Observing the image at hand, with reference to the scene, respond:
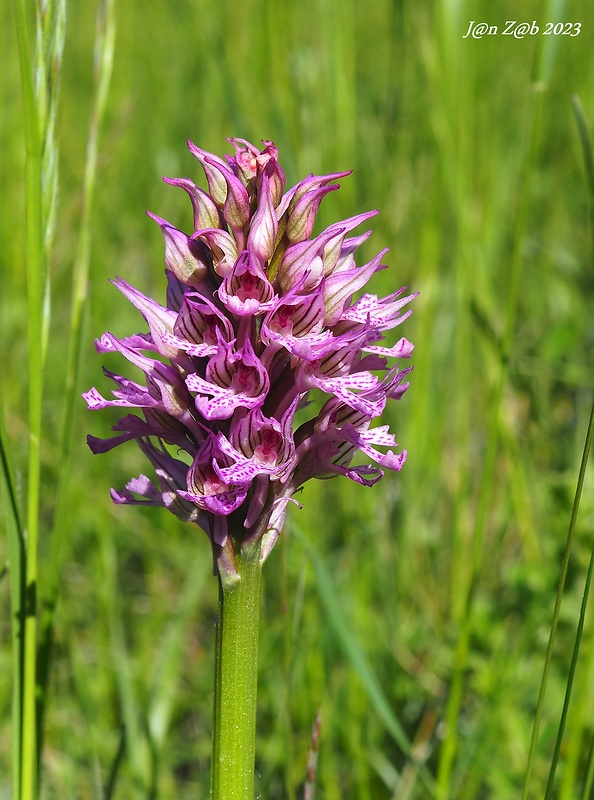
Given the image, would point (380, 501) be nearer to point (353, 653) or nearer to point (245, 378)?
point (353, 653)

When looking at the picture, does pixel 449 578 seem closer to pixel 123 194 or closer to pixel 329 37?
pixel 329 37

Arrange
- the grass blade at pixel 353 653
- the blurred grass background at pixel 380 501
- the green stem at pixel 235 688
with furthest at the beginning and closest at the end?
the blurred grass background at pixel 380 501 → the grass blade at pixel 353 653 → the green stem at pixel 235 688

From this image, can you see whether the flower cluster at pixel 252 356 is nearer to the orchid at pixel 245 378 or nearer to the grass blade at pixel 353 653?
the orchid at pixel 245 378

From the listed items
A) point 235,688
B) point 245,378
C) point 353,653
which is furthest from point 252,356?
point 353,653

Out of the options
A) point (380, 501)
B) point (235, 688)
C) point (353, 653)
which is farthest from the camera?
point (380, 501)

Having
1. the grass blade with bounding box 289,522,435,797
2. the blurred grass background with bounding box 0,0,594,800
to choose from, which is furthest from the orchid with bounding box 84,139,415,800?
the grass blade with bounding box 289,522,435,797

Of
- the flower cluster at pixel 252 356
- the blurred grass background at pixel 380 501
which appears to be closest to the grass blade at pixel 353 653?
the blurred grass background at pixel 380 501

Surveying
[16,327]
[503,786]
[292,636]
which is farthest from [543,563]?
[16,327]
